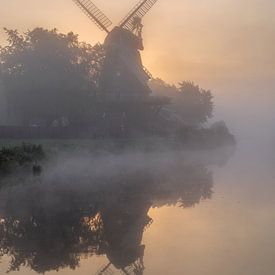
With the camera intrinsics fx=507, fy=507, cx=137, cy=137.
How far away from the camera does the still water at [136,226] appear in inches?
542

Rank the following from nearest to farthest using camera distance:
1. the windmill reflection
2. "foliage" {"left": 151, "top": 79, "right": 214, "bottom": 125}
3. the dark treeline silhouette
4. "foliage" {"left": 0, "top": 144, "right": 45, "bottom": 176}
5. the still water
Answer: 1. the still water
2. the windmill reflection
3. "foliage" {"left": 0, "top": 144, "right": 45, "bottom": 176}
4. the dark treeline silhouette
5. "foliage" {"left": 151, "top": 79, "right": 214, "bottom": 125}

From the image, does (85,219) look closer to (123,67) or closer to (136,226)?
(136,226)

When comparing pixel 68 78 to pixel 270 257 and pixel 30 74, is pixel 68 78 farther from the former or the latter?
pixel 270 257

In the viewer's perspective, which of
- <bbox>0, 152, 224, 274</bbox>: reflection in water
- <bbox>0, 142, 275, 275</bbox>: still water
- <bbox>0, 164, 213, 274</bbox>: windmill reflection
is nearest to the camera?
<bbox>0, 142, 275, 275</bbox>: still water

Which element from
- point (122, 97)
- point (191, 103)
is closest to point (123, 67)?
point (122, 97)

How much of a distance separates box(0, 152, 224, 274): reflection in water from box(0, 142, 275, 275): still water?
0.03 metres

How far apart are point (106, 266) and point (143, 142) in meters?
46.5

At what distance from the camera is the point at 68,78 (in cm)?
5756

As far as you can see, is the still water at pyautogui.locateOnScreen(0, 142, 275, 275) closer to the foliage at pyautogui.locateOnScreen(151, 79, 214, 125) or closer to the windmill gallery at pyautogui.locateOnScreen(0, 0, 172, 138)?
the windmill gallery at pyautogui.locateOnScreen(0, 0, 172, 138)

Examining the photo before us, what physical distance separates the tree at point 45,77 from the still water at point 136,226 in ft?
78.6

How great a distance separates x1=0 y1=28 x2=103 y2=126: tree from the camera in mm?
56906

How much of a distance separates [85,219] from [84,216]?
603 millimetres

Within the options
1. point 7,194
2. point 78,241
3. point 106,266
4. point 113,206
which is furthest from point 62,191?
point 106,266

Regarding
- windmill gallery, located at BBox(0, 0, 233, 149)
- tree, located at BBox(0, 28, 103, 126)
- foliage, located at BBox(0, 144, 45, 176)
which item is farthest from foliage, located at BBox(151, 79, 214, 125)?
foliage, located at BBox(0, 144, 45, 176)
